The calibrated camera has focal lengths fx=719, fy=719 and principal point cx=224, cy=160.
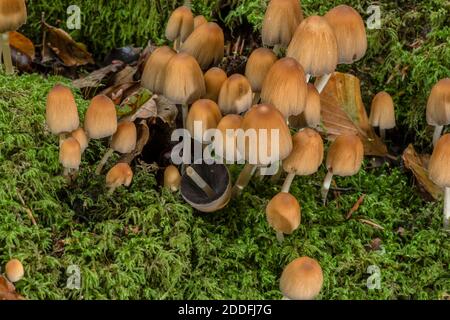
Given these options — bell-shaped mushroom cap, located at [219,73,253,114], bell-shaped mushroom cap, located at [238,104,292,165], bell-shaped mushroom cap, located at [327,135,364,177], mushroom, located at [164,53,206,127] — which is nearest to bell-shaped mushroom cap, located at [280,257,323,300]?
bell-shaped mushroom cap, located at [238,104,292,165]

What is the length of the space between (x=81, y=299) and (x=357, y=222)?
1063 millimetres

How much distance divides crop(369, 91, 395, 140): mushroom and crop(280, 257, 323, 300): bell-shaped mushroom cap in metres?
1.01

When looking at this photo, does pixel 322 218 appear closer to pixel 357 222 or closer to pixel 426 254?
pixel 357 222

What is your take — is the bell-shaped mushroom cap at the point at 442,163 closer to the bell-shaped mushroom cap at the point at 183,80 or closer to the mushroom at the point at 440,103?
the mushroom at the point at 440,103

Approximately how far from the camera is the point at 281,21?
253 centimetres

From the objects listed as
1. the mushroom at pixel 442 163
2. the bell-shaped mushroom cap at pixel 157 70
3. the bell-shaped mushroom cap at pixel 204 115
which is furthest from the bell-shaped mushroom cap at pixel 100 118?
the mushroom at pixel 442 163

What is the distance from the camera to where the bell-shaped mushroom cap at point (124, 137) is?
257cm

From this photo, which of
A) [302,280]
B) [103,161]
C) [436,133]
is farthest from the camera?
[436,133]

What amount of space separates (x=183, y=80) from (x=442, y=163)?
0.92 m

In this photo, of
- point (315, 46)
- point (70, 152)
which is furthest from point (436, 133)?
point (70, 152)

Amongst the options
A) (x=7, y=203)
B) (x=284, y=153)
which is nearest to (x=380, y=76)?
(x=284, y=153)

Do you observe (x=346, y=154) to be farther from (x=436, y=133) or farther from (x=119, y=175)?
(x=119, y=175)

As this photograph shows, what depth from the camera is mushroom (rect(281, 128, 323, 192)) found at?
2404 mm

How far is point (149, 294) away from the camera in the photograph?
2.35m
